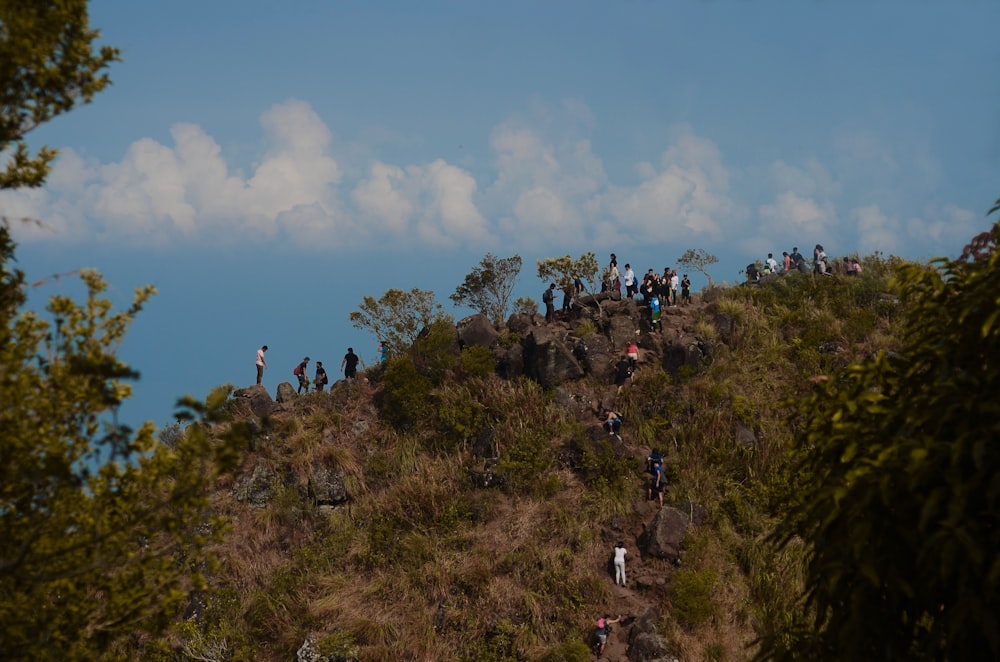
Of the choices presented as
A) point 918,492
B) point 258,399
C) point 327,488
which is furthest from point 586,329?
point 918,492

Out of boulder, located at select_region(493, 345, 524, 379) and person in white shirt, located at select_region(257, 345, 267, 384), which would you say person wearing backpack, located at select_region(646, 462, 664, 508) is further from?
person in white shirt, located at select_region(257, 345, 267, 384)

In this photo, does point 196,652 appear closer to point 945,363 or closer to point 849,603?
point 849,603

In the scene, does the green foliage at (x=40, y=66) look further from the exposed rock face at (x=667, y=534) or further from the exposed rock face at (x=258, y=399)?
the exposed rock face at (x=258, y=399)

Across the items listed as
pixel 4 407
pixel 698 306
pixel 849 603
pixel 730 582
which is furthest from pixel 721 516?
pixel 4 407

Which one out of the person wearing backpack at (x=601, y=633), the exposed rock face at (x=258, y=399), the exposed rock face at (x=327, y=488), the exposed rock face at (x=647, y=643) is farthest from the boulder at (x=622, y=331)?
the exposed rock face at (x=258, y=399)

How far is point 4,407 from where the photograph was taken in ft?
23.9

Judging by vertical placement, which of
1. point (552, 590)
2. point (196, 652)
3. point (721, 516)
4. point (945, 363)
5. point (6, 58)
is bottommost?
point (196, 652)

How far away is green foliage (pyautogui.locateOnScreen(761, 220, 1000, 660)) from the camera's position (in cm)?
632

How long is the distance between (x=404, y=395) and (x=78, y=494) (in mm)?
17517

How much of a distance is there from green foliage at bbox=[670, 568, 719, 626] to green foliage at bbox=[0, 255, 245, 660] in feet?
43.8

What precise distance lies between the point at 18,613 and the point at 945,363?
30.8ft

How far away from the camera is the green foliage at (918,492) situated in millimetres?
6316

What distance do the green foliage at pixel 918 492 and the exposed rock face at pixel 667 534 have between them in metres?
12.2

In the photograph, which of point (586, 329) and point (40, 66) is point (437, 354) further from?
point (40, 66)
